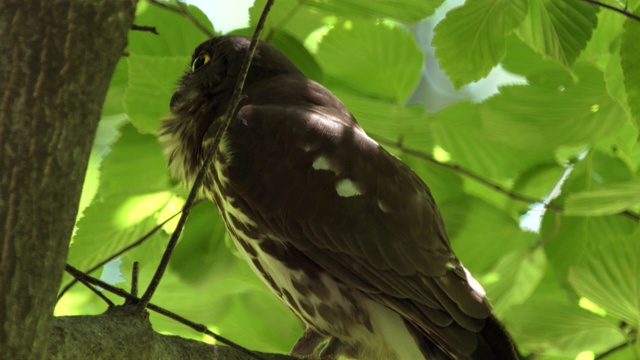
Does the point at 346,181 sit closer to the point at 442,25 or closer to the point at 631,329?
the point at 442,25

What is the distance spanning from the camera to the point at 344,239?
6.50ft

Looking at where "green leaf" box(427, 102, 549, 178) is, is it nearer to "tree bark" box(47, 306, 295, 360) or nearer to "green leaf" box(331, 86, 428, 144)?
"green leaf" box(331, 86, 428, 144)

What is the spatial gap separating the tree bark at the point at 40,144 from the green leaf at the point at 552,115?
141 cm

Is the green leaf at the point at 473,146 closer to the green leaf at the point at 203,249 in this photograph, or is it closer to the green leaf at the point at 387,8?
the green leaf at the point at 387,8

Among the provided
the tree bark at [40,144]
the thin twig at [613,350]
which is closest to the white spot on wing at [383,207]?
the thin twig at [613,350]

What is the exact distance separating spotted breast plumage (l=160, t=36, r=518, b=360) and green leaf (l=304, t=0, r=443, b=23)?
24 centimetres

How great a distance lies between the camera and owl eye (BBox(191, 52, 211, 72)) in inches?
97.5

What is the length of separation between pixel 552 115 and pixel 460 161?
11.4 inches

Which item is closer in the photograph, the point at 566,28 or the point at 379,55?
the point at 566,28

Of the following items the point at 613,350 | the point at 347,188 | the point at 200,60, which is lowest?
the point at 613,350

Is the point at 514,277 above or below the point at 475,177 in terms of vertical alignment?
below

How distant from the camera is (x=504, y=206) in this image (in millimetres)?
2625

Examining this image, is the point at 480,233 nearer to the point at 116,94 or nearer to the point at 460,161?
the point at 460,161

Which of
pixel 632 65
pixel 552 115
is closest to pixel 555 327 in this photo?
pixel 552 115
